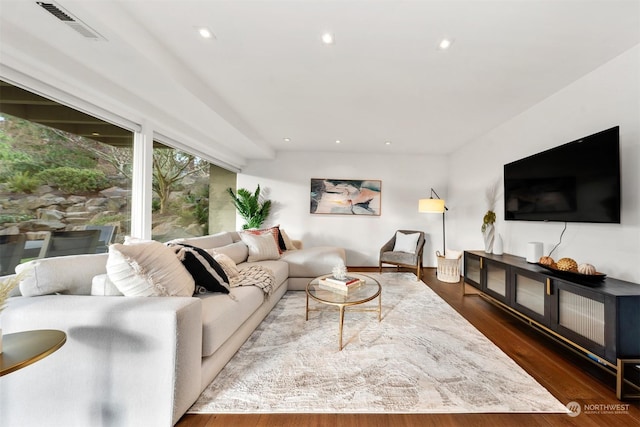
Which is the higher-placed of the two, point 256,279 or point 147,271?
point 147,271

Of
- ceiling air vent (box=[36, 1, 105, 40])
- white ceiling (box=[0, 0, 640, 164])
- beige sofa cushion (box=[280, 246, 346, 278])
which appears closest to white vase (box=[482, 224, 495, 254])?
white ceiling (box=[0, 0, 640, 164])

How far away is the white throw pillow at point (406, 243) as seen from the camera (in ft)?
14.1

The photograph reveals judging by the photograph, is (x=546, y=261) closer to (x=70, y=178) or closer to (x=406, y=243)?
(x=406, y=243)

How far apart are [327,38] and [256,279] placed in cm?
217

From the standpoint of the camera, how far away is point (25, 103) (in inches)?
66.9

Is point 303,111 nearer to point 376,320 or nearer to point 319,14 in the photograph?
point 319,14

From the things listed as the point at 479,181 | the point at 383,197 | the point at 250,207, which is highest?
the point at 479,181

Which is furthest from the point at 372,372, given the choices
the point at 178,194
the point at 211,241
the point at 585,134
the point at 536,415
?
the point at 178,194

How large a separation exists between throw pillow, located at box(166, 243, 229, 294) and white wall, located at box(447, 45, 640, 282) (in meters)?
3.23

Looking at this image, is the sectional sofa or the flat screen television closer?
the sectional sofa

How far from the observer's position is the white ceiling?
145cm

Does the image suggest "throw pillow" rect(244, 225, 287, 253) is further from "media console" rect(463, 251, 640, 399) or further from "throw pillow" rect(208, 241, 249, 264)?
"media console" rect(463, 251, 640, 399)

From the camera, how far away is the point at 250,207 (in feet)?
15.6

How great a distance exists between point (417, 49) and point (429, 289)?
9.96ft
